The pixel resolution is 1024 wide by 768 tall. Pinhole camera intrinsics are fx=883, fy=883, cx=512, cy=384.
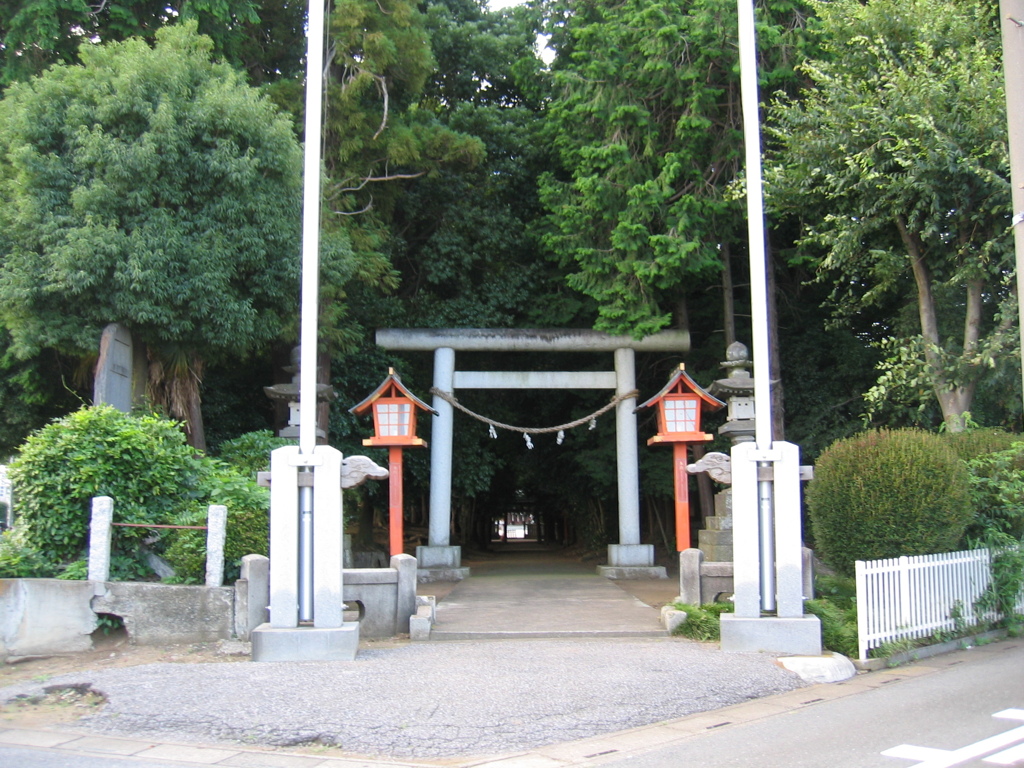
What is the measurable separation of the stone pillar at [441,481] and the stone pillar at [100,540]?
7634 millimetres

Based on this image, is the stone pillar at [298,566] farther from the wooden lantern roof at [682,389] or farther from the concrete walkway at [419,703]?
the wooden lantern roof at [682,389]

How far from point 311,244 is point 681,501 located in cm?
779

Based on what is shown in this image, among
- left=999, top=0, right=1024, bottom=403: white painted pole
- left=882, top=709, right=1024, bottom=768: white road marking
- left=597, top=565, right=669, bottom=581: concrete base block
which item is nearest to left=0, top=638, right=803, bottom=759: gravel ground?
left=882, top=709, right=1024, bottom=768: white road marking

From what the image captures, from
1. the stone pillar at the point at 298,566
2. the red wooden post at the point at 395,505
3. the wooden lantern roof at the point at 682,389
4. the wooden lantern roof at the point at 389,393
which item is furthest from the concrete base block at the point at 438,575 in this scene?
the stone pillar at the point at 298,566

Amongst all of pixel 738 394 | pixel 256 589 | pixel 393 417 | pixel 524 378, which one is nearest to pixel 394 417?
pixel 393 417

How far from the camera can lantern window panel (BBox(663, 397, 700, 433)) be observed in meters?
14.4

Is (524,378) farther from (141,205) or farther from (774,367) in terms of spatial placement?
(141,205)

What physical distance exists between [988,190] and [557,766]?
10.7 m

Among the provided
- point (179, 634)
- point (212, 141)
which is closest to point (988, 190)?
point (212, 141)

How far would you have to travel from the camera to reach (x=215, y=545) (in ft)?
30.0

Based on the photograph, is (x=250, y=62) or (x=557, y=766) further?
(x=250, y=62)

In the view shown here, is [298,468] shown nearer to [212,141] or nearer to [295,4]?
[212,141]

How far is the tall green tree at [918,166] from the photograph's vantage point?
12273 mm

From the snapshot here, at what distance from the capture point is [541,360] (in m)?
20.5
